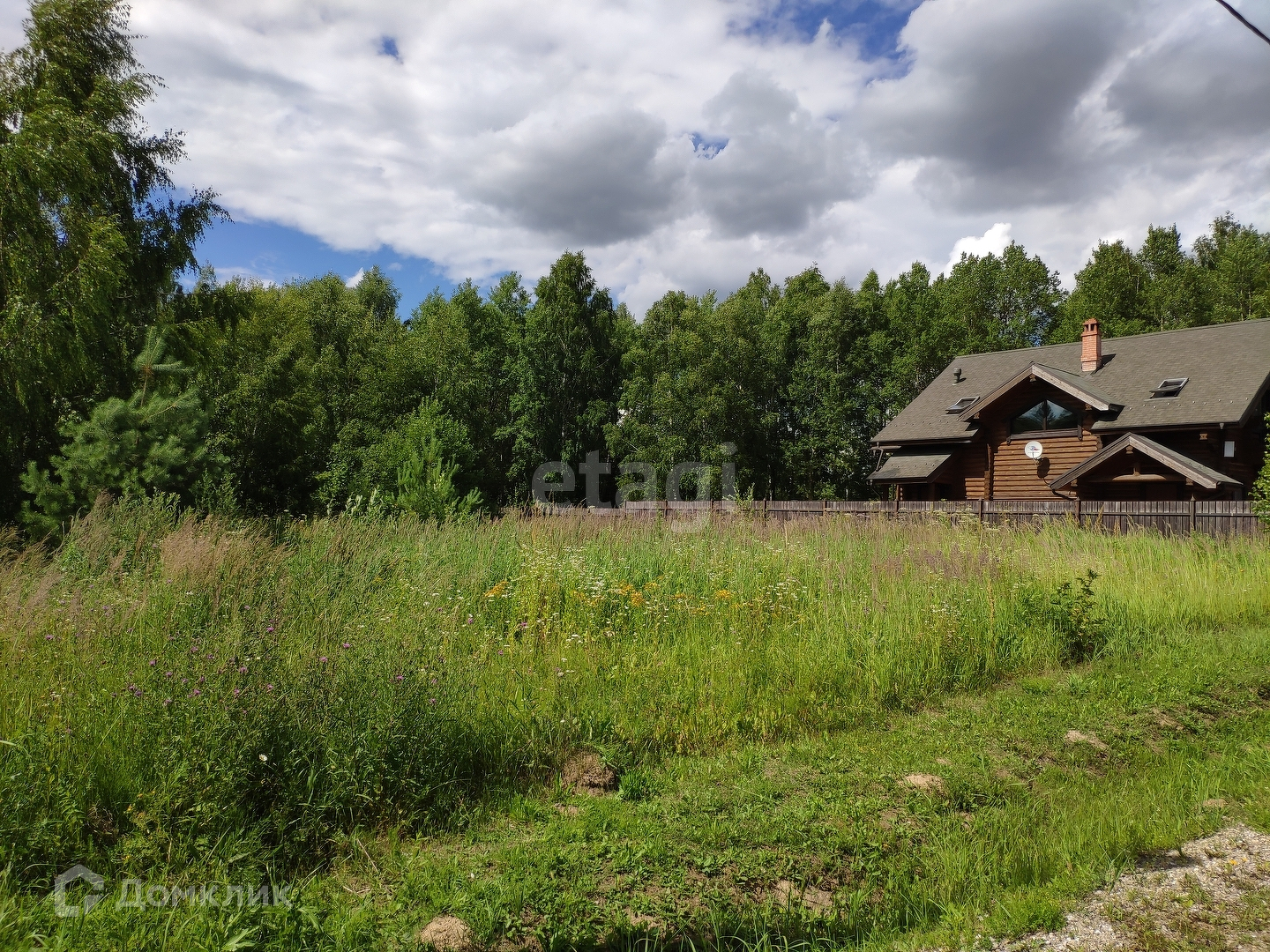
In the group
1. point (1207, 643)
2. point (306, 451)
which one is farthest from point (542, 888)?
point (306, 451)

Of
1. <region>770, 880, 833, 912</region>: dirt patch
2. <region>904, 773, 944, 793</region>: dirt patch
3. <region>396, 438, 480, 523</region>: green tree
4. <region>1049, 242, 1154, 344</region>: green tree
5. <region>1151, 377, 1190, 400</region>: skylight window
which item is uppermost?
<region>1049, 242, 1154, 344</region>: green tree

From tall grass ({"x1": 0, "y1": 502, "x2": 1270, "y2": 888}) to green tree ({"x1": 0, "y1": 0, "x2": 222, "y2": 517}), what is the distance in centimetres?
589

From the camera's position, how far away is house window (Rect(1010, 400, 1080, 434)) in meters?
21.3

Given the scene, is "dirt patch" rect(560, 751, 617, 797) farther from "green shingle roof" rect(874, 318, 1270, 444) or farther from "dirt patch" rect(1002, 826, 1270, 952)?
"green shingle roof" rect(874, 318, 1270, 444)

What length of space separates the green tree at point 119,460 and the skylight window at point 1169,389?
23654 mm

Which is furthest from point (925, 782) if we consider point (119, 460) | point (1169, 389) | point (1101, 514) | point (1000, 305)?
point (1000, 305)

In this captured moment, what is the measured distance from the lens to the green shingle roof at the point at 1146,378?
18688 millimetres

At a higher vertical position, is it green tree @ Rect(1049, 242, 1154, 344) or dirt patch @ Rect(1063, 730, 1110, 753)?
green tree @ Rect(1049, 242, 1154, 344)

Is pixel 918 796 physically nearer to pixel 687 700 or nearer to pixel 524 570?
pixel 687 700

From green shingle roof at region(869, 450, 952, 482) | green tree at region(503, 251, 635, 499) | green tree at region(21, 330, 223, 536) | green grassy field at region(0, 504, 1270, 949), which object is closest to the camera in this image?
green grassy field at region(0, 504, 1270, 949)

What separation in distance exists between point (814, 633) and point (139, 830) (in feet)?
15.7

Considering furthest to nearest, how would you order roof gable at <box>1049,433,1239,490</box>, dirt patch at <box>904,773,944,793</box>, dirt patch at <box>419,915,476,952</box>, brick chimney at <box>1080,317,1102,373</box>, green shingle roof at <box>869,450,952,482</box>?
green shingle roof at <box>869,450,952,482</box>, brick chimney at <box>1080,317,1102,373</box>, roof gable at <box>1049,433,1239,490</box>, dirt patch at <box>904,773,944,793</box>, dirt patch at <box>419,915,476,952</box>

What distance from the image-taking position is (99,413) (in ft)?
35.9

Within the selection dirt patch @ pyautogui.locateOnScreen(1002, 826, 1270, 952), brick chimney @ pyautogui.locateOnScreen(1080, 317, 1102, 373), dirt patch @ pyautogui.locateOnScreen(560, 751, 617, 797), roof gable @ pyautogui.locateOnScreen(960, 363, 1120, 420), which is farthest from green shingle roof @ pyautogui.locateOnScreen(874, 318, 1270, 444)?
dirt patch @ pyautogui.locateOnScreen(560, 751, 617, 797)
